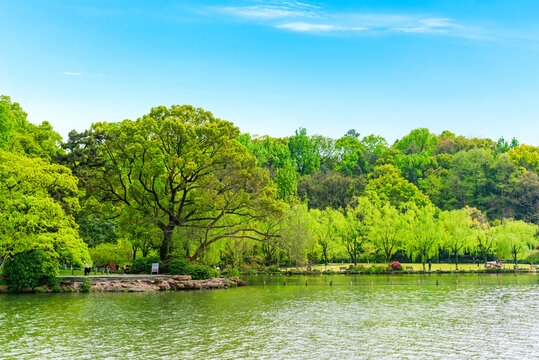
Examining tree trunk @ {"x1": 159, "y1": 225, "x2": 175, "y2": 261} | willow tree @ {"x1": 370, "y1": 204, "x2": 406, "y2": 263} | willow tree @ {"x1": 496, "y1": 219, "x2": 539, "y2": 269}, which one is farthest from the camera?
willow tree @ {"x1": 496, "y1": 219, "x2": 539, "y2": 269}

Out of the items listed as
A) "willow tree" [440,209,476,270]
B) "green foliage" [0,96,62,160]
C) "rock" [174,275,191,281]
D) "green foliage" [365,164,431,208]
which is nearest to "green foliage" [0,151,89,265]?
"green foliage" [0,96,62,160]

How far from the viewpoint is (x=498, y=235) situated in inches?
2928

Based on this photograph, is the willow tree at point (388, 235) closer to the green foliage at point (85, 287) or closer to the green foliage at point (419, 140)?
the green foliage at point (85, 287)

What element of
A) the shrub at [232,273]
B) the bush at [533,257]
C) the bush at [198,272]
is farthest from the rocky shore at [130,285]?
the bush at [533,257]

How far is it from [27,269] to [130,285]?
7.40 m

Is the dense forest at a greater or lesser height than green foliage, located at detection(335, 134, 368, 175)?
lesser

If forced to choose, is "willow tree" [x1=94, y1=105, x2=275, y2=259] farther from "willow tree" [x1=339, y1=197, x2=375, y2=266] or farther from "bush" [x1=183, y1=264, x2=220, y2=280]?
"willow tree" [x1=339, y1=197, x2=375, y2=266]

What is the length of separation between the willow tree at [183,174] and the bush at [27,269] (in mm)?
11037

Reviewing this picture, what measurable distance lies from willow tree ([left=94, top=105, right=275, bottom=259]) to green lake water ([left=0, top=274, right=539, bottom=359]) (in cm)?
1023

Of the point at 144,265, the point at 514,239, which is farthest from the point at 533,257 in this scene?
the point at 144,265

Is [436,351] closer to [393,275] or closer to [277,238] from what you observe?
[277,238]

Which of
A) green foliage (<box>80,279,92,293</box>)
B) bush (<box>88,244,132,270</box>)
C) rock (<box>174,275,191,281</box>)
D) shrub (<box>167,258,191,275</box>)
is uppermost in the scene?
bush (<box>88,244,132,270</box>)

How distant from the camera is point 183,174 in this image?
48.6 m

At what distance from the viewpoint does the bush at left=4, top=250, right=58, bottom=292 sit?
1473 inches
